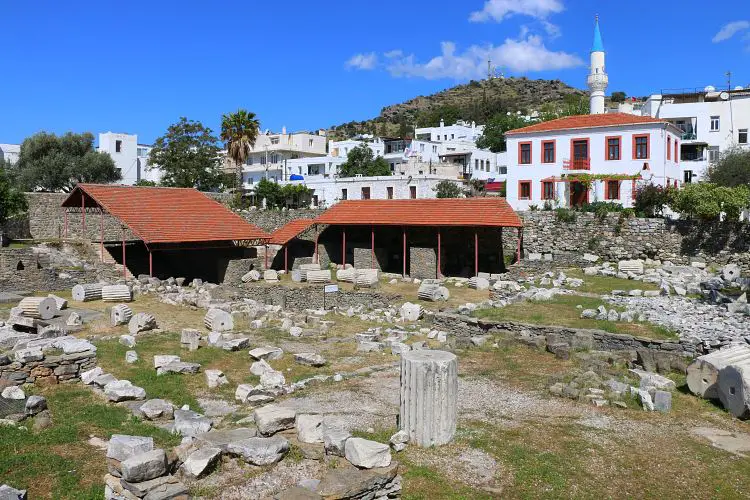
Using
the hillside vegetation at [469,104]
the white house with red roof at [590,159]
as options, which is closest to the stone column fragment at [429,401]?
the white house with red roof at [590,159]

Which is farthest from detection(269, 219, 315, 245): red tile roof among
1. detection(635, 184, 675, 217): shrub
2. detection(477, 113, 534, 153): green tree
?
detection(477, 113, 534, 153): green tree

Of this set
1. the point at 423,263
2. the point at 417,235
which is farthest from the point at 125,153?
the point at 423,263

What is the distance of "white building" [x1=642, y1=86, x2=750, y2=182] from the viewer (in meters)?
51.0

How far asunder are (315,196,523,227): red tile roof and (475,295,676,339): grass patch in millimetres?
8975

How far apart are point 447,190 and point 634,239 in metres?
17.3

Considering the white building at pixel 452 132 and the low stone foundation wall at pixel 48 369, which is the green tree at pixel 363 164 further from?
the low stone foundation wall at pixel 48 369

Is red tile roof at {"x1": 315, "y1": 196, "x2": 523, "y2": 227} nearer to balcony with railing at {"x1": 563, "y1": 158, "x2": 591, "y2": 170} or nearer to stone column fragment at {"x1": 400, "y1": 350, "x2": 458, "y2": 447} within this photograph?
balcony with railing at {"x1": 563, "y1": 158, "x2": 591, "y2": 170}

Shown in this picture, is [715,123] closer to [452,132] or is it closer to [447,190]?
[447,190]

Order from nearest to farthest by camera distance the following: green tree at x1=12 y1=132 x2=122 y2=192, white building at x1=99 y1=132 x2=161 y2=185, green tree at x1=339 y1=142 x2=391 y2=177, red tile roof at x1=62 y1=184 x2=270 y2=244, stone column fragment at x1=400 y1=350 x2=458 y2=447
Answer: stone column fragment at x1=400 y1=350 x2=458 y2=447, red tile roof at x1=62 y1=184 x2=270 y2=244, green tree at x1=12 y1=132 x2=122 y2=192, green tree at x1=339 y1=142 x2=391 y2=177, white building at x1=99 y1=132 x2=161 y2=185

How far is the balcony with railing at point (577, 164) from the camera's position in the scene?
3972cm

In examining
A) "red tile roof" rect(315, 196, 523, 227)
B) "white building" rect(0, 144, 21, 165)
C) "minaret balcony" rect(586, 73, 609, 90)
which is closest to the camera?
"red tile roof" rect(315, 196, 523, 227)

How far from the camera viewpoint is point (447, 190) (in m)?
49.7

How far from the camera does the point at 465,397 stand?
14211mm

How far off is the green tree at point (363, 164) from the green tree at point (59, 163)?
76.2 ft
